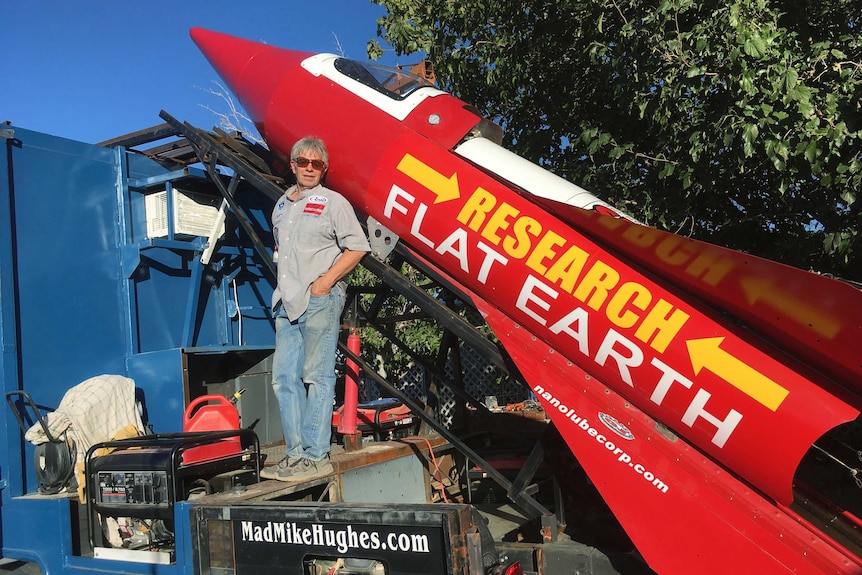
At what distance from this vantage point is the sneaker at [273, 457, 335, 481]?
139 inches

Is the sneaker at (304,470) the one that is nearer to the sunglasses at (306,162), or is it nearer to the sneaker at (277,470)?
the sneaker at (277,470)

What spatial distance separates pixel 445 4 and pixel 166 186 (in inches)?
122

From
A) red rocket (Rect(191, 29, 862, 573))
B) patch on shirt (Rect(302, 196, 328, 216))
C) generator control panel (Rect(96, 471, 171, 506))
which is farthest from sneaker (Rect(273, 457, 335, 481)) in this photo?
patch on shirt (Rect(302, 196, 328, 216))

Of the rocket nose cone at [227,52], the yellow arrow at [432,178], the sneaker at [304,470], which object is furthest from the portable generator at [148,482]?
the rocket nose cone at [227,52]

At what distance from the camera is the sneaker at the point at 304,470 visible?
3.54m

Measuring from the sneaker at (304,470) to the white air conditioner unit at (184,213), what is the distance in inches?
102

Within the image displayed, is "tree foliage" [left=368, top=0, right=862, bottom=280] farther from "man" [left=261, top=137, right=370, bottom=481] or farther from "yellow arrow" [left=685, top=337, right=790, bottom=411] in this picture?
"man" [left=261, top=137, right=370, bottom=481]

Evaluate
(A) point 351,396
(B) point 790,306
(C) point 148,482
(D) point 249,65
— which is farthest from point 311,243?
(B) point 790,306

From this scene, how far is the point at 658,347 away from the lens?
119 inches

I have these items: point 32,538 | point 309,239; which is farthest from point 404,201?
point 32,538

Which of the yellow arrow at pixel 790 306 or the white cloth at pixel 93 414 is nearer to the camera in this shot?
the yellow arrow at pixel 790 306

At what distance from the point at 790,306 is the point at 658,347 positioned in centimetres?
56

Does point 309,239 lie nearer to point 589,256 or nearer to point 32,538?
point 589,256

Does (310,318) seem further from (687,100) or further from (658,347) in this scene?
(687,100)
